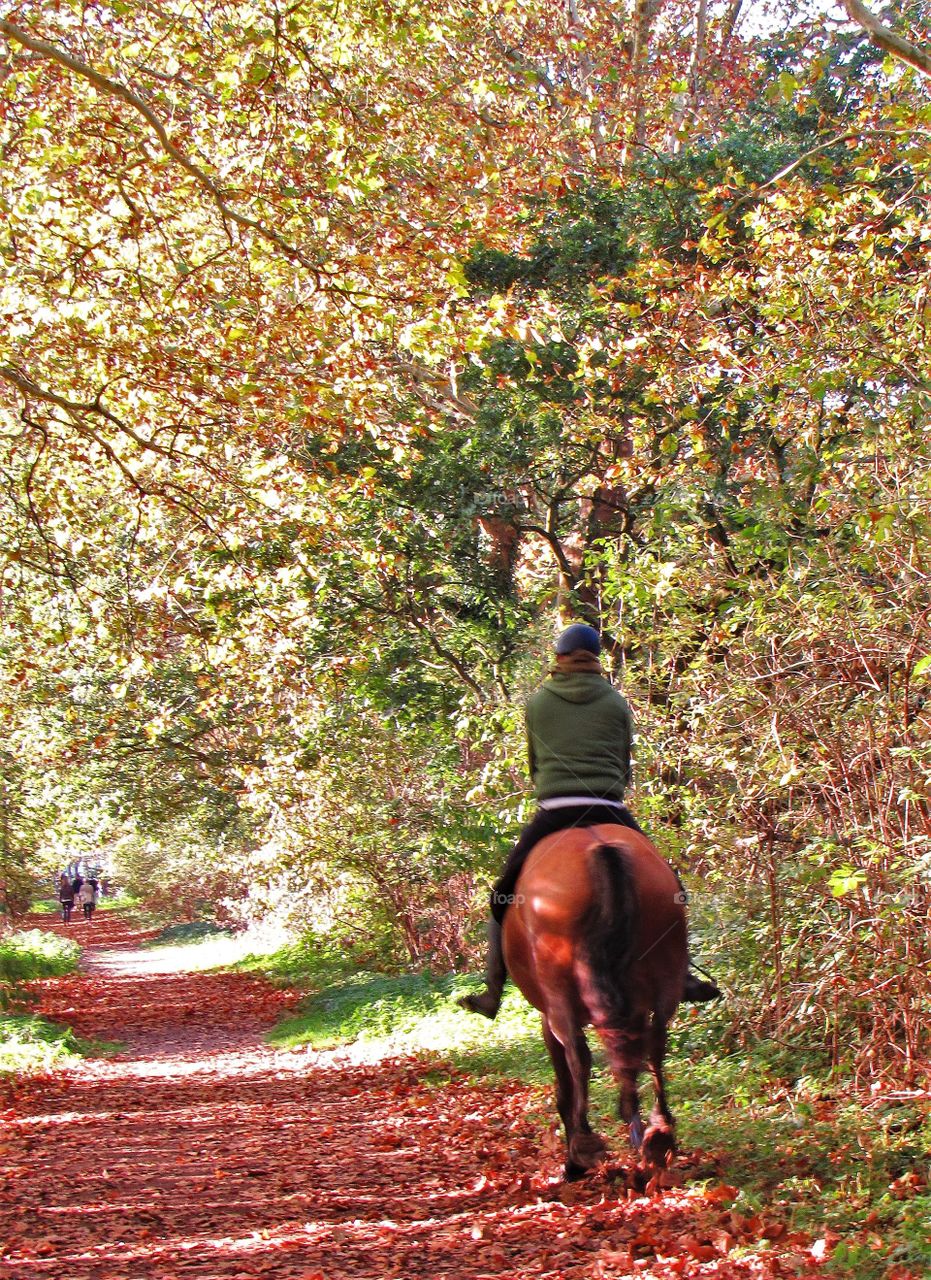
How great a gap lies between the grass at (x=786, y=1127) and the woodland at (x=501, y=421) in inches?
13.4

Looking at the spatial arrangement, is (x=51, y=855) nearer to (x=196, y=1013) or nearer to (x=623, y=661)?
(x=196, y=1013)

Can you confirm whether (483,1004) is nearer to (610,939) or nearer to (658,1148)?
(658,1148)

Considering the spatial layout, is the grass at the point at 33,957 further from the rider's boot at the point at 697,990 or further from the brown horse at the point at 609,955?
the brown horse at the point at 609,955

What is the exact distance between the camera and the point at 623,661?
11094 millimetres

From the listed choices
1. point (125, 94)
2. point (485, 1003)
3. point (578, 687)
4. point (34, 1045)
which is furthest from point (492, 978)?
point (34, 1045)

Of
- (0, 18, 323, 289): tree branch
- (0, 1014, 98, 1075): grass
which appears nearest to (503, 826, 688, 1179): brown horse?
(0, 18, 323, 289): tree branch

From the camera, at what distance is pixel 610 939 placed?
6184mm

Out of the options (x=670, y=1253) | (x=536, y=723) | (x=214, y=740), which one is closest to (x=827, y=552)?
(x=536, y=723)

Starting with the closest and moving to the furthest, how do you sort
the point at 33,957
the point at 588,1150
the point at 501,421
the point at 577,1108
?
the point at 588,1150, the point at 577,1108, the point at 501,421, the point at 33,957

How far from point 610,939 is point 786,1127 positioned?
2.03 meters

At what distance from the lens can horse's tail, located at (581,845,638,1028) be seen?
6.17 m

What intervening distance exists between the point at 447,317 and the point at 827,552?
3502mm

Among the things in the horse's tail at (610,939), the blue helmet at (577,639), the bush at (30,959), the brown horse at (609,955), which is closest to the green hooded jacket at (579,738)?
the blue helmet at (577,639)

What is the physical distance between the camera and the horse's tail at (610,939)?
6.17 metres
